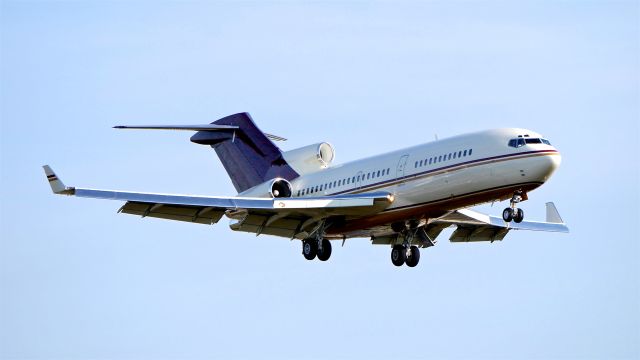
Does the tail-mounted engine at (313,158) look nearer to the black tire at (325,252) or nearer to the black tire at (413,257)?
the black tire at (325,252)

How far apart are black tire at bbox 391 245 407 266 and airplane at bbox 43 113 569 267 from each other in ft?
0.12

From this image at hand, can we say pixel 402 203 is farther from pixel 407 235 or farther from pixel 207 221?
pixel 207 221

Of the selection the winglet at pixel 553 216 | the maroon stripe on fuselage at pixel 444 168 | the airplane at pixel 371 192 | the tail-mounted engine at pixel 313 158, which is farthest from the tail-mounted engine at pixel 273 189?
the winglet at pixel 553 216

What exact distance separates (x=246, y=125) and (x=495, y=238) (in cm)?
1080

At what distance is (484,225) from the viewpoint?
56.8 metres

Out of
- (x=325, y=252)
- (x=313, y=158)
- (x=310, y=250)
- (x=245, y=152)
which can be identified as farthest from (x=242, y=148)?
(x=325, y=252)

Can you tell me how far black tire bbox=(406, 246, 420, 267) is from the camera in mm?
53688

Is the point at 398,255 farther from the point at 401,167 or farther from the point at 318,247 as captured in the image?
the point at 401,167

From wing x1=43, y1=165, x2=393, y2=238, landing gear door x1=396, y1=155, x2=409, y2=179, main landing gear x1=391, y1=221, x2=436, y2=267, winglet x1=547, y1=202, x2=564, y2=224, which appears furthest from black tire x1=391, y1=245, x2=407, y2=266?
winglet x1=547, y1=202, x2=564, y2=224

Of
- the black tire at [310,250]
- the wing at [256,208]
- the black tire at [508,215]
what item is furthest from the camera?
the black tire at [310,250]

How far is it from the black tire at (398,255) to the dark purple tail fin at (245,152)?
18.5ft

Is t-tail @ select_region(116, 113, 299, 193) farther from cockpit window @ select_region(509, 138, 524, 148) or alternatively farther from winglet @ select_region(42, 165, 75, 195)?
cockpit window @ select_region(509, 138, 524, 148)

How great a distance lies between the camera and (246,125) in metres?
59.2

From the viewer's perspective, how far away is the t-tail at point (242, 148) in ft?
189
